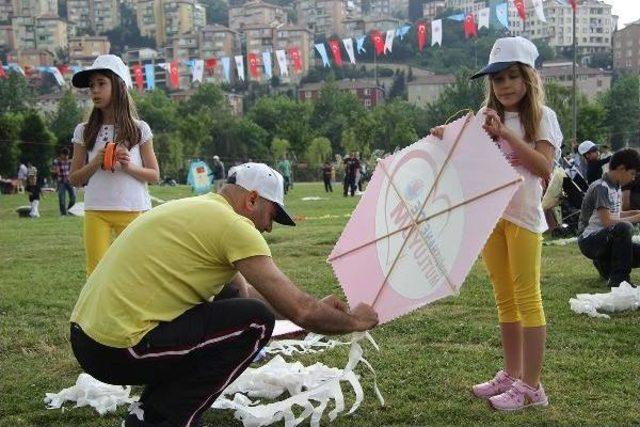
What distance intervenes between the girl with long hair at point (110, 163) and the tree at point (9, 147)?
3818cm

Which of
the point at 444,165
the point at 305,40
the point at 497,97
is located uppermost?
the point at 305,40

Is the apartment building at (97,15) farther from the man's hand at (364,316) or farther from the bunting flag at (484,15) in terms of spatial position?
the man's hand at (364,316)

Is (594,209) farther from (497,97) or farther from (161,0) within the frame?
(161,0)

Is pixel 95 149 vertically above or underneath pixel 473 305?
above

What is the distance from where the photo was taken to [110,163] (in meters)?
4.28

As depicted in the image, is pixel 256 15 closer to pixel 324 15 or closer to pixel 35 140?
pixel 324 15

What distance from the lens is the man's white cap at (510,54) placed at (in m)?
3.47

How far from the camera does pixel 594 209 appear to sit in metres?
6.59

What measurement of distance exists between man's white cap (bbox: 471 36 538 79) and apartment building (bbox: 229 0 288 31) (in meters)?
156

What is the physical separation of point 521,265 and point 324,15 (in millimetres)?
167923

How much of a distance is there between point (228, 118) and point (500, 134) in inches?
3314

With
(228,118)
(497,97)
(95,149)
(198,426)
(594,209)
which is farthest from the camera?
(228,118)

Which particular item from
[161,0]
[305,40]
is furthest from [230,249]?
[161,0]

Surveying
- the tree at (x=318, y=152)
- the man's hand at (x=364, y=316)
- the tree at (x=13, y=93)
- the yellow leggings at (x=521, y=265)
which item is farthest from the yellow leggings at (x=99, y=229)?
the tree at (x=13, y=93)
